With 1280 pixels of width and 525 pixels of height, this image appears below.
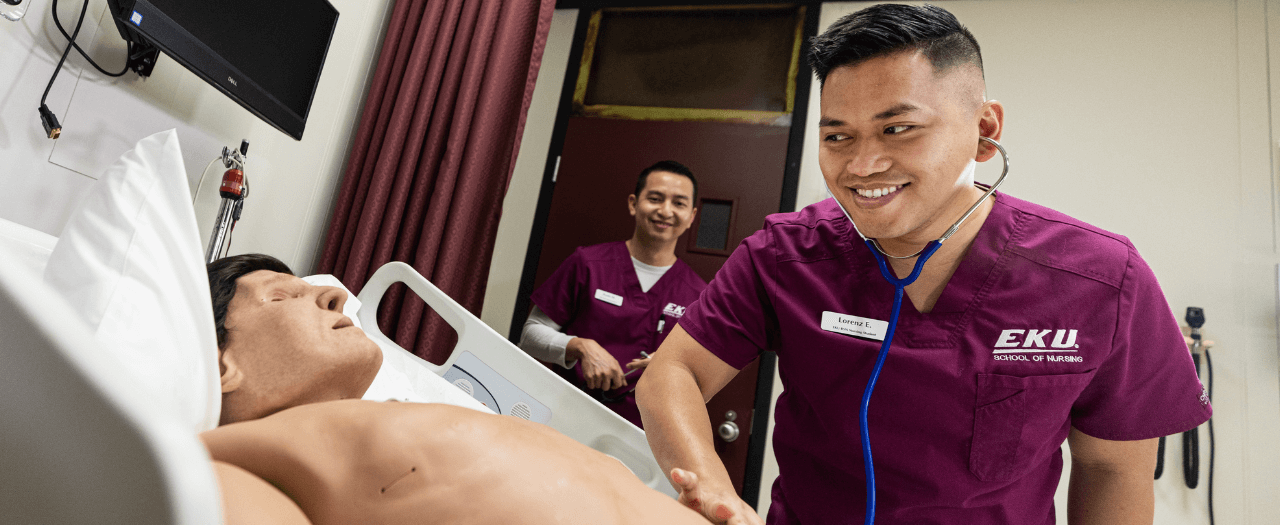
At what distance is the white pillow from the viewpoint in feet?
2.20

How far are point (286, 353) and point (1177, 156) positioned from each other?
9.11 ft

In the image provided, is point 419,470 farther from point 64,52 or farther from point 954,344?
point 64,52

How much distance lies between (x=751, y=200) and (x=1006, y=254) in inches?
62.3

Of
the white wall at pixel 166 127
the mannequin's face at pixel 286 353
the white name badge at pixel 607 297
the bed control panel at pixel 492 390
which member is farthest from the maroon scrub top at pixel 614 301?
the mannequin's face at pixel 286 353

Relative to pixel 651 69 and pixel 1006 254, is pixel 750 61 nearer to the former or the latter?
pixel 651 69

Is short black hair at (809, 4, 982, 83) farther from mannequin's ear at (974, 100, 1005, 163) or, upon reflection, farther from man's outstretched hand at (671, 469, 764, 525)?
man's outstretched hand at (671, 469, 764, 525)

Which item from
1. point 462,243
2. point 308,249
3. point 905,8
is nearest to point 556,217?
point 462,243

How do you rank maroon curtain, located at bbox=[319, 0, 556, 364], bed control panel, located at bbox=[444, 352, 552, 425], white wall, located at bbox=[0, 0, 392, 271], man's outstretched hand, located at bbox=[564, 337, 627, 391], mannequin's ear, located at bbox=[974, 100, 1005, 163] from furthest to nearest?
maroon curtain, located at bbox=[319, 0, 556, 364]
man's outstretched hand, located at bbox=[564, 337, 627, 391]
bed control panel, located at bbox=[444, 352, 552, 425]
white wall, located at bbox=[0, 0, 392, 271]
mannequin's ear, located at bbox=[974, 100, 1005, 163]

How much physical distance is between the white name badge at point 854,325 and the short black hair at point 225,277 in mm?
925

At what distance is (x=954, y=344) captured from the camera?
975mm

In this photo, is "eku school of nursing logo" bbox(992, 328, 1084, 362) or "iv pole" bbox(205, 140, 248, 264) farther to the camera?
"iv pole" bbox(205, 140, 248, 264)

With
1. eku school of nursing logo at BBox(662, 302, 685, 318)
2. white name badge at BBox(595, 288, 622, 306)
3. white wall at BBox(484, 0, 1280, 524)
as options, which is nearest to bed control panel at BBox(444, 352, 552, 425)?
white name badge at BBox(595, 288, 622, 306)

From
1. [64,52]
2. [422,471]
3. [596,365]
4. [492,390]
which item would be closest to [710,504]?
[422,471]

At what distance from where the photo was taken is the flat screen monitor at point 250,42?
1.24m
